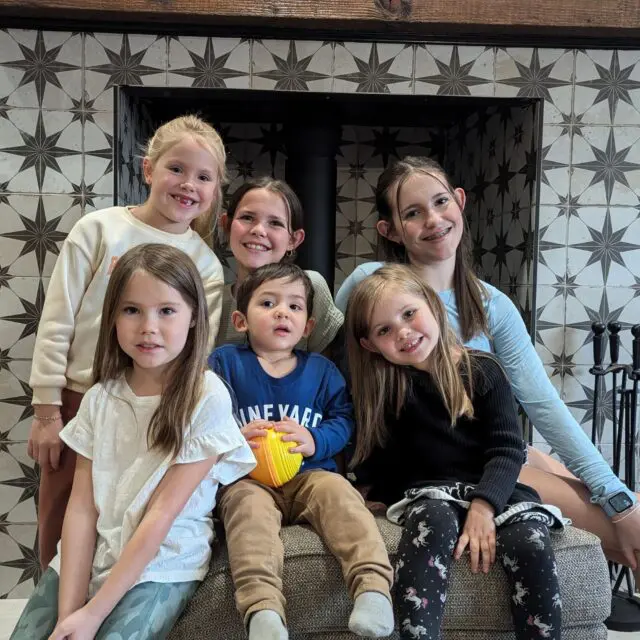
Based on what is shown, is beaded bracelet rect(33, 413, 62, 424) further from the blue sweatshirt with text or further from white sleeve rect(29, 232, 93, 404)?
the blue sweatshirt with text

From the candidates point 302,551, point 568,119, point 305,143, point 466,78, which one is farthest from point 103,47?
point 302,551

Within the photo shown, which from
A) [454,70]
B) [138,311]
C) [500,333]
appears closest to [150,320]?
[138,311]

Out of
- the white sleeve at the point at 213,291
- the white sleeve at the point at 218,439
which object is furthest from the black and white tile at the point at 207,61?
the white sleeve at the point at 218,439

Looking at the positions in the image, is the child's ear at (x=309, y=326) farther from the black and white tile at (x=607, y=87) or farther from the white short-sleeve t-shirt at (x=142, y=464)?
the black and white tile at (x=607, y=87)

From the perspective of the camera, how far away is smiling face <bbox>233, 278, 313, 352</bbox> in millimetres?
1393

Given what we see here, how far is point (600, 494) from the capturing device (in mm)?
1476

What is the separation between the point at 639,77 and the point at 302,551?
1.77 meters

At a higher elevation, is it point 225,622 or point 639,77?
point 639,77

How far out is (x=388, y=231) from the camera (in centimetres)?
167

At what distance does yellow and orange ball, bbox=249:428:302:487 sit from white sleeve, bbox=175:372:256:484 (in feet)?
0.12

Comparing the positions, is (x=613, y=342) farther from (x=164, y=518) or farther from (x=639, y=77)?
(x=164, y=518)

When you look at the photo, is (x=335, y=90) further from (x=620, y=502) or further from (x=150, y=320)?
(x=620, y=502)

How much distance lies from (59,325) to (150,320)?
0.37 m

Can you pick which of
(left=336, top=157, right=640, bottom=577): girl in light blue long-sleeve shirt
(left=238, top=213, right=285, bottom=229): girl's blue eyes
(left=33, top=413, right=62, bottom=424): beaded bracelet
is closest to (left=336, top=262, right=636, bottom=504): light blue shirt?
(left=336, top=157, right=640, bottom=577): girl in light blue long-sleeve shirt
